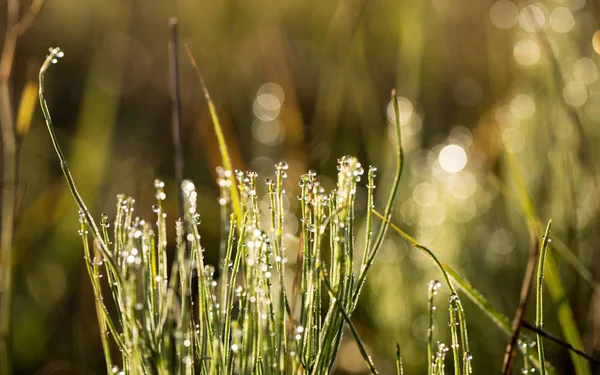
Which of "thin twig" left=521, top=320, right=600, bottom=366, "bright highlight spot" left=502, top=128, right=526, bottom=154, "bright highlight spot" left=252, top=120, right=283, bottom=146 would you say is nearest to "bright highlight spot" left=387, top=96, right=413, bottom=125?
"bright highlight spot" left=502, top=128, right=526, bottom=154

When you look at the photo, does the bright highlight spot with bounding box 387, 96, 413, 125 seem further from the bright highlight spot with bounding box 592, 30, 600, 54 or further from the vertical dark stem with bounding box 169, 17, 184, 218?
the vertical dark stem with bounding box 169, 17, 184, 218

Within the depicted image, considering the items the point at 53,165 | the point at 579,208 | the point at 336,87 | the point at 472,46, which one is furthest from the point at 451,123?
the point at 53,165

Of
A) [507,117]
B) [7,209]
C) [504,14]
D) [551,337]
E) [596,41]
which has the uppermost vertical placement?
[504,14]

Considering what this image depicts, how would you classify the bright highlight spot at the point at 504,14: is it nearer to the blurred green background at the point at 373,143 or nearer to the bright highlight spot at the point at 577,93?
the blurred green background at the point at 373,143

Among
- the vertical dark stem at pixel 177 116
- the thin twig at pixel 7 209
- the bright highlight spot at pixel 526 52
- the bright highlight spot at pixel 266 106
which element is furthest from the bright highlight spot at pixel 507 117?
the thin twig at pixel 7 209

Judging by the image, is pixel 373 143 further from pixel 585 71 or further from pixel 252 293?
pixel 252 293

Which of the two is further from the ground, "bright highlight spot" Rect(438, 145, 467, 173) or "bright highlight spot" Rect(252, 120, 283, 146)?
"bright highlight spot" Rect(252, 120, 283, 146)

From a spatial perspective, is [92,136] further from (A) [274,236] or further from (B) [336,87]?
(A) [274,236]

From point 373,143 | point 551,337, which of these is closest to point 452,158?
point 373,143
